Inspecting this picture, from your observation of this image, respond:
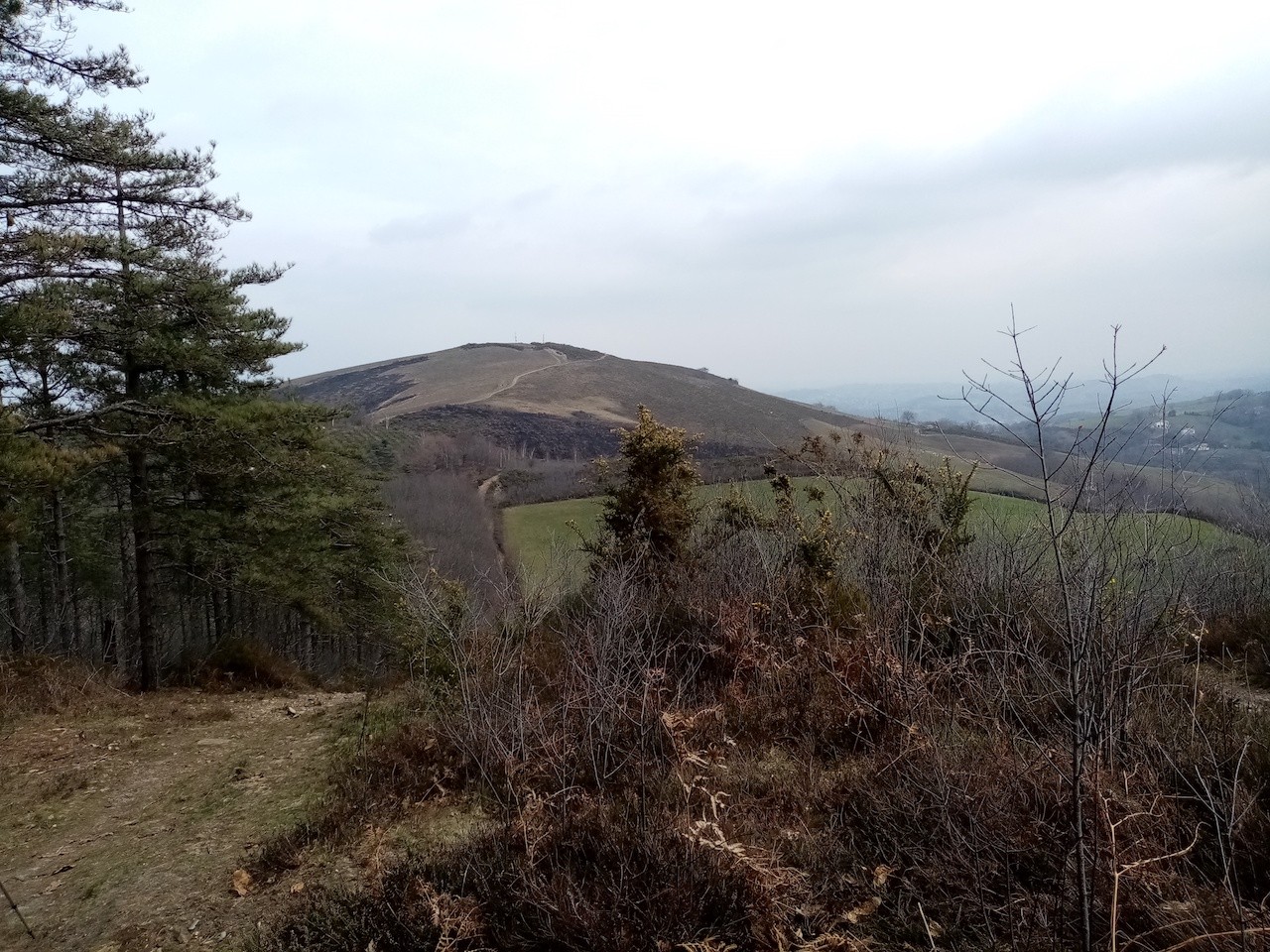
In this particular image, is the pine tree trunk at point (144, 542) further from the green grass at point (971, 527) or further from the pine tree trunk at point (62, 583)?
the green grass at point (971, 527)

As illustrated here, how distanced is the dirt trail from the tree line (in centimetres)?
237

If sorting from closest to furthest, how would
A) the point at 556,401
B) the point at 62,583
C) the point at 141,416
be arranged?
the point at 141,416 < the point at 62,583 < the point at 556,401

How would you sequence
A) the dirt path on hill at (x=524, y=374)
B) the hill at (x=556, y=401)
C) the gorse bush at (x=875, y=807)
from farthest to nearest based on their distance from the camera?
the dirt path on hill at (x=524, y=374) < the hill at (x=556, y=401) < the gorse bush at (x=875, y=807)

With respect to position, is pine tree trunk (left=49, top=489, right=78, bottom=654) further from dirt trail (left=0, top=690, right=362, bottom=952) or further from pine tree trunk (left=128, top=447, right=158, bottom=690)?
dirt trail (left=0, top=690, right=362, bottom=952)

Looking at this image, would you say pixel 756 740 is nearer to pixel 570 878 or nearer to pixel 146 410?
pixel 570 878

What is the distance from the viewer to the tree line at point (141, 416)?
7055mm

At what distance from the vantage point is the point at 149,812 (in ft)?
19.6

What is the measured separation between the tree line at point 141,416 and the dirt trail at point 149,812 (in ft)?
7.78

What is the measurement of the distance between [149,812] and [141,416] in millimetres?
5734

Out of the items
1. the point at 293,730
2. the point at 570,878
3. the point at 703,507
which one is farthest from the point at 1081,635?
the point at 703,507

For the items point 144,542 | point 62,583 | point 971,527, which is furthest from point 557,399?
point 971,527

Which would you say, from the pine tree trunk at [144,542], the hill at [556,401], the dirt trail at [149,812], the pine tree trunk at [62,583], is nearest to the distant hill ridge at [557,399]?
the hill at [556,401]

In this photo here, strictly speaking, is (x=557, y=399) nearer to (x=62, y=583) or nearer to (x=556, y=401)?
(x=556, y=401)

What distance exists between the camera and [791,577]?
789 cm
